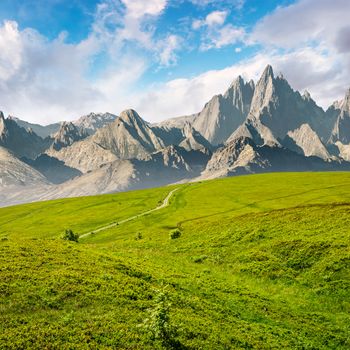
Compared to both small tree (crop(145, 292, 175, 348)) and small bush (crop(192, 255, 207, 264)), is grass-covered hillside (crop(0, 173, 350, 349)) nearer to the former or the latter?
small tree (crop(145, 292, 175, 348))

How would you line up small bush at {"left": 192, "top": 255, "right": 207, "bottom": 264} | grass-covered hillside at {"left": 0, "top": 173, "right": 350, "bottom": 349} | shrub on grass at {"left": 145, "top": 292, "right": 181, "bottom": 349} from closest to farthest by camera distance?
1. shrub on grass at {"left": 145, "top": 292, "right": 181, "bottom": 349}
2. grass-covered hillside at {"left": 0, "top": 173, "right": 350, "bottom": 349}
3. small bush at {"left": 192, "top": 255, "right": 207, "bottom": 264}

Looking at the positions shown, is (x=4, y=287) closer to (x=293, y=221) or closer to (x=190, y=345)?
(x=190, y=345)

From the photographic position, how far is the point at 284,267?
3638 cm

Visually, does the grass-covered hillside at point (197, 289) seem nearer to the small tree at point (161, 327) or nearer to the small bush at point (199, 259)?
the small tree at point (161, 327)

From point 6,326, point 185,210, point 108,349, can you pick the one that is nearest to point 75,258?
point 6,326

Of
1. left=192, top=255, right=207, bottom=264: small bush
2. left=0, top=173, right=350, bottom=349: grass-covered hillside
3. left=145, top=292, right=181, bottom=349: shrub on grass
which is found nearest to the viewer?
left=145, top=292, right=181, bottom=349: shrub on grass

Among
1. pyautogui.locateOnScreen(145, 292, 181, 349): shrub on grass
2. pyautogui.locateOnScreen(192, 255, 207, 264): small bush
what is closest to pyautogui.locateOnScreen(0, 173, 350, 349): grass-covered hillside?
pyautogui.locateOnScreen(145, 292, 181, 349): shrub on grass

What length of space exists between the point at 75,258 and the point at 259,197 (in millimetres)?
96204

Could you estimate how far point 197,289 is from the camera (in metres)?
29.4

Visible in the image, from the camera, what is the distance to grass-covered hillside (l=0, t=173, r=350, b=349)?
19.3 m

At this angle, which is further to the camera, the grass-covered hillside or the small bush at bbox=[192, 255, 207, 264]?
the small bush at bbox=[192, 255, 207, 264]

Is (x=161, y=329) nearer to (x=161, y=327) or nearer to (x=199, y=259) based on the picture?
(x=161, y=327)

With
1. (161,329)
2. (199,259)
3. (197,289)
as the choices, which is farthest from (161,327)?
(199,259)

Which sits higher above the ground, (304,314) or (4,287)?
(4,287)
